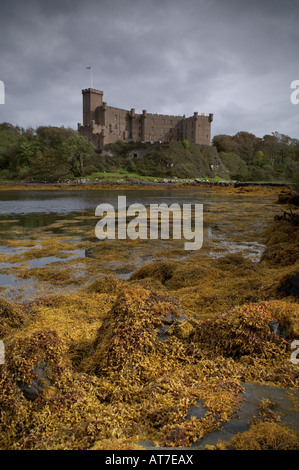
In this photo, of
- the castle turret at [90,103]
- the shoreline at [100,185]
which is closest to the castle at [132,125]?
the castle turret at [90,103]

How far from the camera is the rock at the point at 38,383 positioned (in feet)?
7.76

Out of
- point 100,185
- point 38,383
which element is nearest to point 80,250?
point 38,383

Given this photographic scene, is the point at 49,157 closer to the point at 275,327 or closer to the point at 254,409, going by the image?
the point at 275,327

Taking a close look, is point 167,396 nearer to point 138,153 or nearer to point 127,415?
point 127,415

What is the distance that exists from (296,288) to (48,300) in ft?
14.9

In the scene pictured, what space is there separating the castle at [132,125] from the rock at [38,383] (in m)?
94.3

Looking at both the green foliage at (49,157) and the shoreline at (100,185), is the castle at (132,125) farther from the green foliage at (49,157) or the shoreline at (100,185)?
the shoreline at (100,185)

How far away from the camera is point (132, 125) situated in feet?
326

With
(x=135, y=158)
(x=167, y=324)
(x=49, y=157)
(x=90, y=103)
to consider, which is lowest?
(x=167, y=324)

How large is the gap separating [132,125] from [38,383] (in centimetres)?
10466

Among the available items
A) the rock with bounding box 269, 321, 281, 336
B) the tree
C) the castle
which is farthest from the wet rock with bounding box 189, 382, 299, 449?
the castle

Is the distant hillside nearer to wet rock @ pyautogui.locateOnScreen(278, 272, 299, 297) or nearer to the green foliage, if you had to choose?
the green foliage

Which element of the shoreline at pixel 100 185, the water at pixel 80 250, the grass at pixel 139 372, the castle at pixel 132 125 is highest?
the castle at pixel 132 125

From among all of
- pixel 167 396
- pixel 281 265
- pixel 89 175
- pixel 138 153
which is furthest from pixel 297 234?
pixel 138 153
